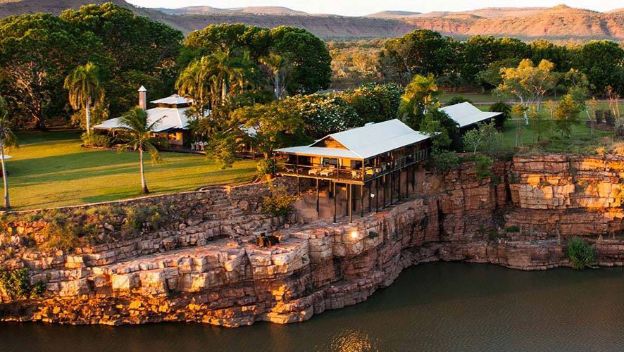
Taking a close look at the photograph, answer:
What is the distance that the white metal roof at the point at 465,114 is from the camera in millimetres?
49359

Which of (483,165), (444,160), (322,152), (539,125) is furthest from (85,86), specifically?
(539,125)

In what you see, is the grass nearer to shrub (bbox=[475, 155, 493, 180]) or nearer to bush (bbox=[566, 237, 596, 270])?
shrub (bbox=[475, 155, 493, 180])

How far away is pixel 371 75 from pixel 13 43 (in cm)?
4352

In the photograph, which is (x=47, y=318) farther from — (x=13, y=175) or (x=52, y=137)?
(x=52, y=137)

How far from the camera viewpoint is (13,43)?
50844 millimetres

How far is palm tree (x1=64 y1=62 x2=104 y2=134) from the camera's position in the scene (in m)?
48.2

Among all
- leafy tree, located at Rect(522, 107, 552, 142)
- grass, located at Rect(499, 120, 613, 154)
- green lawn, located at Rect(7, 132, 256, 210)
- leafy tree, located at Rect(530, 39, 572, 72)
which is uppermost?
leafy tree, located at Rect(530, 39, 572, 72)

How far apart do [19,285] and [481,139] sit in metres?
30.9

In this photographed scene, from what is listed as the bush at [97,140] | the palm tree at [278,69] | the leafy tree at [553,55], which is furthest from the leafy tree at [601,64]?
the bush at [97,140]

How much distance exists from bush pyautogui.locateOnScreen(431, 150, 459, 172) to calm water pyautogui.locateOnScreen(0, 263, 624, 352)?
8.76m

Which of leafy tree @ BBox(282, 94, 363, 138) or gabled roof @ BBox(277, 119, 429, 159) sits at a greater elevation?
leafy tree @ BBox(282, 94, 363, 138)

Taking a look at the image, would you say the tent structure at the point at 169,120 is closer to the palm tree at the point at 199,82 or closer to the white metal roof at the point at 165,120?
the white metal roof at the point at 165,120

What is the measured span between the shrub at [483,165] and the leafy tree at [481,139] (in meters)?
1.55

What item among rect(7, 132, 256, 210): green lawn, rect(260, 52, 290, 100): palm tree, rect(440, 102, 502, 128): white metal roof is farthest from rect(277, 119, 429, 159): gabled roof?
rect(260, 52, 290, 100): palm tree
